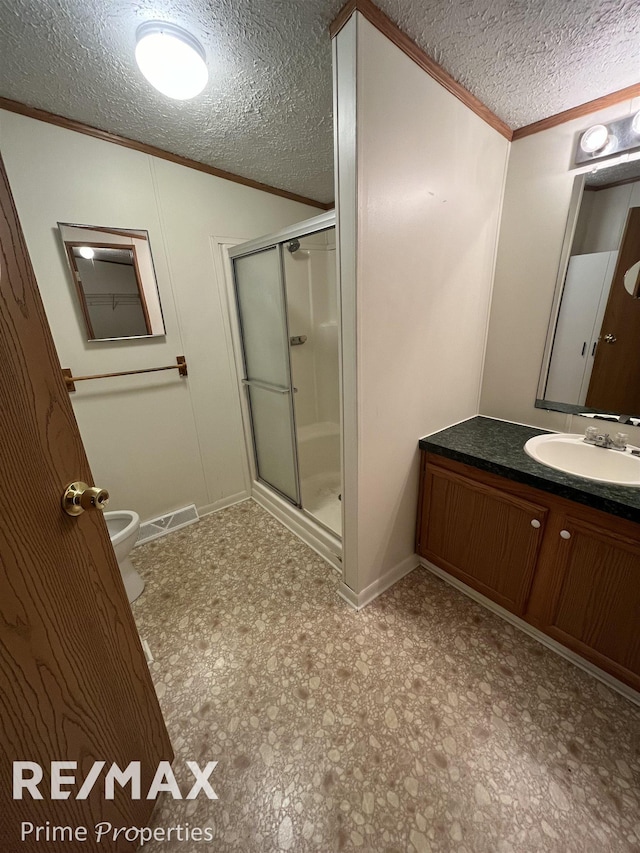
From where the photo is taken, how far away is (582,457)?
1.44 m

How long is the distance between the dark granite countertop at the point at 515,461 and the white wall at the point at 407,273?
0.12 metres

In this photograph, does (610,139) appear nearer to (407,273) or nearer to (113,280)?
(407,273)

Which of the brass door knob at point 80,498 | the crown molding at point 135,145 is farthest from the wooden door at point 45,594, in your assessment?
the crown molding at point 135,145

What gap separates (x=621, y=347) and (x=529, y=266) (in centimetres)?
58

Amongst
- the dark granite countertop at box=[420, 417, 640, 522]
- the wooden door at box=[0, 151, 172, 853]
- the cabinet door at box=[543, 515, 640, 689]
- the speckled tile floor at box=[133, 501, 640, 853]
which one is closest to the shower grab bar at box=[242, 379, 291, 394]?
the dark granite countertop at box=[420, 417, 640, 522]

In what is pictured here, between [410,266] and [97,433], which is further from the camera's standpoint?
[97,433]

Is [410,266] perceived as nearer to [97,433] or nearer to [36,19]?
[36,19]

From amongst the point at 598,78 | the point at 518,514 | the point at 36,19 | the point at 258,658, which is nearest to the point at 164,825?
the point at 258,658

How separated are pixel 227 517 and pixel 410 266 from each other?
2026 mm

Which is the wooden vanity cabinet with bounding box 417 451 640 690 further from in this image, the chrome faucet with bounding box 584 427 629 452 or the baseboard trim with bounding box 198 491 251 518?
the baseboard trim with bounding box 198 491 251 518

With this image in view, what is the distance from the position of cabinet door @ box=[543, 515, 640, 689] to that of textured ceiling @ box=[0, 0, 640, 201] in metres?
1.63

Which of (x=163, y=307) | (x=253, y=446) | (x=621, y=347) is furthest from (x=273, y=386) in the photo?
(x=621, y=347)

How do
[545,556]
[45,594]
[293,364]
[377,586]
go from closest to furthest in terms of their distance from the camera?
[45,594] → [545,556] → [377,586] → [293,364]

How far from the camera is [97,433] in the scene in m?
1.80
